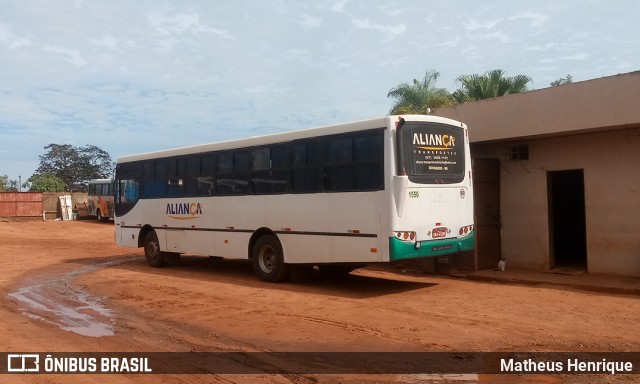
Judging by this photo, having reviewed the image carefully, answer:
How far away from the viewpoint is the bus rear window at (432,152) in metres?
9.34

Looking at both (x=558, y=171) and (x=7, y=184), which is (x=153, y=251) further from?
(x=7, y=184)

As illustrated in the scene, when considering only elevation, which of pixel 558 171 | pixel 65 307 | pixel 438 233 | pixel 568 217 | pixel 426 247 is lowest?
pixel 65 307

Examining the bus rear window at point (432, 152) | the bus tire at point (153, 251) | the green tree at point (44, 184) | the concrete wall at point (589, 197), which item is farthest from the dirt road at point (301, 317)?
the green tree at point (44, 184)

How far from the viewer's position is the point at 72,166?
75.1 meters

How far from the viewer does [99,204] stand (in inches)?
1554

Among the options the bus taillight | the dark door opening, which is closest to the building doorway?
the dark door opening

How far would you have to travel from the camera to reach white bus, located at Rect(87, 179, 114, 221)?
38.3 m

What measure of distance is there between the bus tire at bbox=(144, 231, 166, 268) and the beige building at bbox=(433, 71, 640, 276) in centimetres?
850

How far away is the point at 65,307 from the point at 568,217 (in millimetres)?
12378

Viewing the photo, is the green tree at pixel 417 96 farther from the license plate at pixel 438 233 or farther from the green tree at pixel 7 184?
the green tree at pixel 7 184

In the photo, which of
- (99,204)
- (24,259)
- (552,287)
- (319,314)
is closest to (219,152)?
(319,314)

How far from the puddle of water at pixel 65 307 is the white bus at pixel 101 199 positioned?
2619 centimetres

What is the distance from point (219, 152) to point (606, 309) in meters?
8.66

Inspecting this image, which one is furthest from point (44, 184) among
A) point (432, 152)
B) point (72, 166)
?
point (432, 152)
